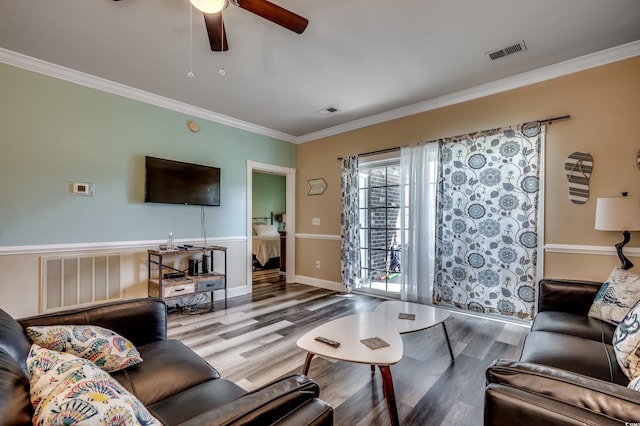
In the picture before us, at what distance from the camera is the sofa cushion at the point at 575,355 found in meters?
1.43

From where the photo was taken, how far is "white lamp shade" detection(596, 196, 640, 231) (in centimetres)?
234

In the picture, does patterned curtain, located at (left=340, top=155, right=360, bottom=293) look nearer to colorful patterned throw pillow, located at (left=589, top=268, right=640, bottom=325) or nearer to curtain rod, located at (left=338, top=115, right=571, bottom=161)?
curtain rod, located at (left=338, top=115, right=571, bottom=161)

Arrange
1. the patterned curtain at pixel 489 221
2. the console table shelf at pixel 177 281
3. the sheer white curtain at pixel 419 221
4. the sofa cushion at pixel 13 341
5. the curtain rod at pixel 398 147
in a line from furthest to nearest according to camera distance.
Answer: the sheer white curtain at pixel 419 221, the console table shelf at pixel 177 281, the patterned curtain at pixel 489 221, the curtain rod at pixel 398 147, the sofa cushion at pixel 13 341

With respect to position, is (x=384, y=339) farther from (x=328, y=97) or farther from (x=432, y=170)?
(x=328, y=97)

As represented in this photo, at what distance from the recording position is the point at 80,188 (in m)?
3.18

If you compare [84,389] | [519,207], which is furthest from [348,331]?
[519,207]

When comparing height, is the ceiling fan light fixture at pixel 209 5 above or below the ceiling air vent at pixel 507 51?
below

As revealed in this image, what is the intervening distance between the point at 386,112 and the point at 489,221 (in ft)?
6.85

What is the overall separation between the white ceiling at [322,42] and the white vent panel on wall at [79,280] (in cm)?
205

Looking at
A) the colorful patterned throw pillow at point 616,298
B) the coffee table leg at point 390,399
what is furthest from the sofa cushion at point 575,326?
the coffee table leg at point 390,399

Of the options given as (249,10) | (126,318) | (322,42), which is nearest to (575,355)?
(126,318)

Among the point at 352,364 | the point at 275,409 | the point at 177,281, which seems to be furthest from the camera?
the point at 177,281

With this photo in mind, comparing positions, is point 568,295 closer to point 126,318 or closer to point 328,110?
point 126,318

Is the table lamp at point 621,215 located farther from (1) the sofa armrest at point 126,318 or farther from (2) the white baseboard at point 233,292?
(2) the white baseboard at point 233,292
